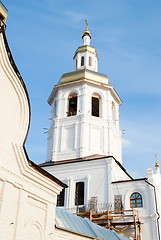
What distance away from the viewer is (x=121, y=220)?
1745 centimetres

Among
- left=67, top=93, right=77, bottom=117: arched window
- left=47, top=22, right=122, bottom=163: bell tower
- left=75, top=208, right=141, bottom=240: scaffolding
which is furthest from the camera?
left=67, top=93, right=77, bottom=117: arched window

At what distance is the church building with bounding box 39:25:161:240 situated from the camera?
17562mm

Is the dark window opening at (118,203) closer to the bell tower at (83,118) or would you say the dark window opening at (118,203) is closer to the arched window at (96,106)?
the bell tower at (83,118)

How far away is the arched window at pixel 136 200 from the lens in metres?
18.1

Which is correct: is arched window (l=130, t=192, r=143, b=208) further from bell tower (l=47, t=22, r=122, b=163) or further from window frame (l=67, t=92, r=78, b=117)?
window frame (l=67, t=92, r=78, b=117)

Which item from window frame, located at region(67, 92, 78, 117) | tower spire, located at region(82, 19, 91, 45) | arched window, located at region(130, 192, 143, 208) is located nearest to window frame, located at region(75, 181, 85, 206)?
arched window, located at region(130, 192, 143, 208)

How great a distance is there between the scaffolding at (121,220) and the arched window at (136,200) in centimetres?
52

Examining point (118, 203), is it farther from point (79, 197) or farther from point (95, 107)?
point (95, 107)

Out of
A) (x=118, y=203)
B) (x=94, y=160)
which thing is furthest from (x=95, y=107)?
(x=118, y=203)

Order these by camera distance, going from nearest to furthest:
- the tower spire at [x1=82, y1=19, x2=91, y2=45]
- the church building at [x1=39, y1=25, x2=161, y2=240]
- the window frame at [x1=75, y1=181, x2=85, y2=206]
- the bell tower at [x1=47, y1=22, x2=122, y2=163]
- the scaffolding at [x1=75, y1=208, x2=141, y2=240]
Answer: the scaffolding at [x1=75, y1=208, x2=141, y2=240] → the church building at [x1=39, y1=25, x2=161, y2=240] → the window frame at [x1=75, y1=181, x2=85, y2=206] → the bell tower at [x1=47, y1=22, x2=122, y2=163] → the tower spire at [x1=82, y1=19, x2=91, y2=45]

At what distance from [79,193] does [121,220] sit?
3424 mm

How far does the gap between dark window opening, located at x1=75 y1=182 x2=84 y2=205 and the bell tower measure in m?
2.03

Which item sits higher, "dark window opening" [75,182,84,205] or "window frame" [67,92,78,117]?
"window frame" [67,92,78,117]

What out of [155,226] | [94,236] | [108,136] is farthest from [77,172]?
[94,236]
